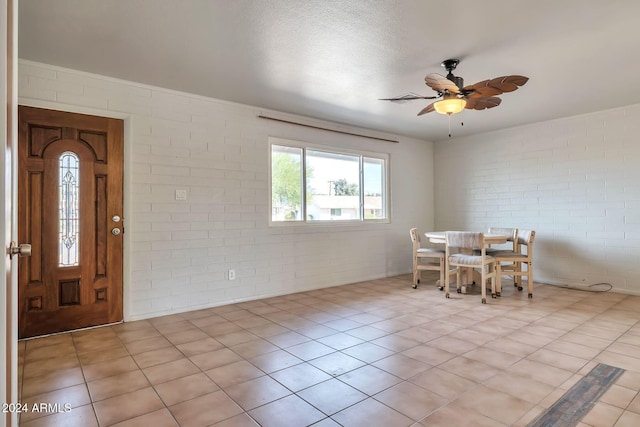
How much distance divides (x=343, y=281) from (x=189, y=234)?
2.42m

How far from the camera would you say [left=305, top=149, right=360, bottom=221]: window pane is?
508 cm

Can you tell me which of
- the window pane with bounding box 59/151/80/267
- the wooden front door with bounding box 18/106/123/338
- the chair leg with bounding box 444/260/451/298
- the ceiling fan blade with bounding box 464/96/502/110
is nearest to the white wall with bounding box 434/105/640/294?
the chair leg with bounding box 444/260/451/298

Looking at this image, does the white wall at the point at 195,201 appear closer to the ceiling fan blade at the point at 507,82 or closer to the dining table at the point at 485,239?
the dining table at the point at 485,239

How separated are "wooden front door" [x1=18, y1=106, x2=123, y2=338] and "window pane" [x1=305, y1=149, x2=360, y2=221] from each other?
2.43m

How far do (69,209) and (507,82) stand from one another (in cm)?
394

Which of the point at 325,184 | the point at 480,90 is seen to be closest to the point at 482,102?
the point at 480,90

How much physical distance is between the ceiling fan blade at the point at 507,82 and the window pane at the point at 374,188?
117 inches

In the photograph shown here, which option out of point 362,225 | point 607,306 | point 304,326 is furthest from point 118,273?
point 607,306

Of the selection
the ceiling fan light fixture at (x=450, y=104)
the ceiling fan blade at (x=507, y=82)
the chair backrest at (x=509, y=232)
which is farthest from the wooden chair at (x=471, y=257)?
the ceiling fan blade at (x=507, y=82)

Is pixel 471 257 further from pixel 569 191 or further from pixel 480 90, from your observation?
pixel 480 90

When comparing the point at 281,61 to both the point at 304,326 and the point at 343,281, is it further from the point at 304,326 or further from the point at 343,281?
the point at 343,281

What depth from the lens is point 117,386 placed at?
2.23 m

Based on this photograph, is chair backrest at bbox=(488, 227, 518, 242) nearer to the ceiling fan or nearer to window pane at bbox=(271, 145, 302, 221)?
the ceiling fan

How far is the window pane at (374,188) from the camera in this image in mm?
5762
